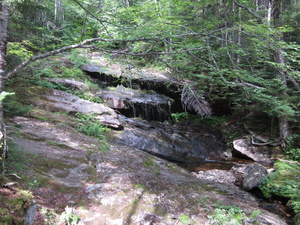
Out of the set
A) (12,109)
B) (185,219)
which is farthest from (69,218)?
(12,109)

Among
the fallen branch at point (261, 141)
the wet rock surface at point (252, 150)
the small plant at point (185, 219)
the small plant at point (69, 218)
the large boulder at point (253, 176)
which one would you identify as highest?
the small plant at point (69, 218)

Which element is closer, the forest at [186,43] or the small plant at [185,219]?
the small plant at [185,219]

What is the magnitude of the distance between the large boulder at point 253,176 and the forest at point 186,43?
283cm

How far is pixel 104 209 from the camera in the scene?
130 inches

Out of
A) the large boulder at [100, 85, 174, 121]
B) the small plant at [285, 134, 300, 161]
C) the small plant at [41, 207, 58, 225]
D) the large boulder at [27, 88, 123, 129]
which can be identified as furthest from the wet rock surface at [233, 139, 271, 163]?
the small plant at [41, 207, 58, 225]

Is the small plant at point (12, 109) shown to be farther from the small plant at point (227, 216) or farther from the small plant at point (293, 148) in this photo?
the small plant at point (293, 148)

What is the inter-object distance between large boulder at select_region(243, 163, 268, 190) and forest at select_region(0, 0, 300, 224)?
9.28 ft

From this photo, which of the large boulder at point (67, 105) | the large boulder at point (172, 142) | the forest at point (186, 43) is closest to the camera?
the forest at point (186, 43)

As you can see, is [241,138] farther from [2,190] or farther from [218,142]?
[2,190]

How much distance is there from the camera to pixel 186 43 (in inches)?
205

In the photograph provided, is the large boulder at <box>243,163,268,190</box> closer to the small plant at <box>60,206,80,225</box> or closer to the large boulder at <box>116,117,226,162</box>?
the large boulder at <box>116,117,226,162</box>

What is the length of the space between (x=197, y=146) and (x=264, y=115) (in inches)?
198

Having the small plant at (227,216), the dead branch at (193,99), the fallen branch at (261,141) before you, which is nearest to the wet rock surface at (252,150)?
the fallen branch at (261,141)

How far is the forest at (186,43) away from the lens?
4.29 meters
